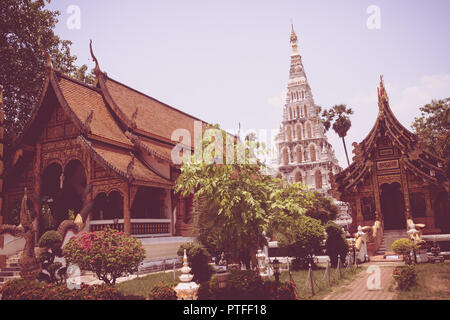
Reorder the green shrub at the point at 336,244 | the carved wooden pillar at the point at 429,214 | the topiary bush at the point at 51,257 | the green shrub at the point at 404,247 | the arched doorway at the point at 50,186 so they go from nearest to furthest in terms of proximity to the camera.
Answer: the topiary bush at the point at 51,257, the green shrub at the point at 404,247, the green shrub at the point at 336,244, the arched doorway at the point at 50,186, the carved wooden pillar at the point at 429,214

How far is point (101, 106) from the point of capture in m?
20.7

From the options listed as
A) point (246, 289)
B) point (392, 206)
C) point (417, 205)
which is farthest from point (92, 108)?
point (417, 205)

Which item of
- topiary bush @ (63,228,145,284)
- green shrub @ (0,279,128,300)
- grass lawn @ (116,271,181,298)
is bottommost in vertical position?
grass lawn @ (116,271,181,298)

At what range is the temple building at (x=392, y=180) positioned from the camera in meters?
21.0

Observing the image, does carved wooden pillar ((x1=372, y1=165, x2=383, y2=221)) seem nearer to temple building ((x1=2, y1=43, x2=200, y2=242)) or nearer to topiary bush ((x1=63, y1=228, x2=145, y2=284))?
temple building ((x1=2, y1=43, x2=200, y2=242))

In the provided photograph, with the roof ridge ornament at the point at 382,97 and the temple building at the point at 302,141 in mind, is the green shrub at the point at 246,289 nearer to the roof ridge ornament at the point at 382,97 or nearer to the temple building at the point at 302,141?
the roof ridge ornament at the point at 382,97

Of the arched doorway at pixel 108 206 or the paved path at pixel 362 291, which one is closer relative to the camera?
the paved path at pixel 362 291

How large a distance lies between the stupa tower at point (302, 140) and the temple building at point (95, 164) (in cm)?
3963

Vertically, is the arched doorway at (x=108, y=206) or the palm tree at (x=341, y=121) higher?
the palm tree at (x=341, y=121)

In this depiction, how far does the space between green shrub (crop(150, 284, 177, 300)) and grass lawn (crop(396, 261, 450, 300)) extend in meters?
5.97

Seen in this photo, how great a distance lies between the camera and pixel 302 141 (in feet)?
192

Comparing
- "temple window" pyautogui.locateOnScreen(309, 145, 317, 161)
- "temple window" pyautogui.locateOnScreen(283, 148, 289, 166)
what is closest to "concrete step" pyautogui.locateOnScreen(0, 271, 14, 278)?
"temple window" pyautogui.locateOnScreen(309, 145, 317, 161)

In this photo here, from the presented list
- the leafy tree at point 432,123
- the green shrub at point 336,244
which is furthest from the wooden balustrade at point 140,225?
the leafy tree at point 432,123

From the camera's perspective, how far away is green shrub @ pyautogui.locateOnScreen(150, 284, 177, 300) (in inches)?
377
